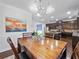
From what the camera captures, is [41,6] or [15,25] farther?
[15,25]

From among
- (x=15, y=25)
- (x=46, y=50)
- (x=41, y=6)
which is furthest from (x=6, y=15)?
(x=46, y=50)

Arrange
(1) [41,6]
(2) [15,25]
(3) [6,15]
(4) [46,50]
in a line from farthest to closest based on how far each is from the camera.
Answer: (2) [15,25]
(3) [6,15]
(1) [41,6]
(4) [46,50]

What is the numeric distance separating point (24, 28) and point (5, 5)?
178 centimetres

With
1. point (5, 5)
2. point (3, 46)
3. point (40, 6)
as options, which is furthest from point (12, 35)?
point (40, 6)

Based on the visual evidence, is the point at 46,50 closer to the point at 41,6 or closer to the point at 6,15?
the point at 41,6

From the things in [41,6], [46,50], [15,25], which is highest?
[41,6]

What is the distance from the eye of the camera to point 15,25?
4.43 meters

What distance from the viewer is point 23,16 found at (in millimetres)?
4992

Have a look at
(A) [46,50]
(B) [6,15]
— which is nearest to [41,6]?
(B) [6,15]

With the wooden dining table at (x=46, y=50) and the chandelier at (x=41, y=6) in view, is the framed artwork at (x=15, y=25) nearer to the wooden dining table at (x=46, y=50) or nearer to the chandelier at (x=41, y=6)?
the chandelier at (x=41, y=6)

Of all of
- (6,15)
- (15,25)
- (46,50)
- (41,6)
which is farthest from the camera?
(15,25)

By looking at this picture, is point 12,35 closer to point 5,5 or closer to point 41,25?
point 5,5

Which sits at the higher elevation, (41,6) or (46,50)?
(41,6)

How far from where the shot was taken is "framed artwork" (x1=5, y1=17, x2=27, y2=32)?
4016 millimetres
